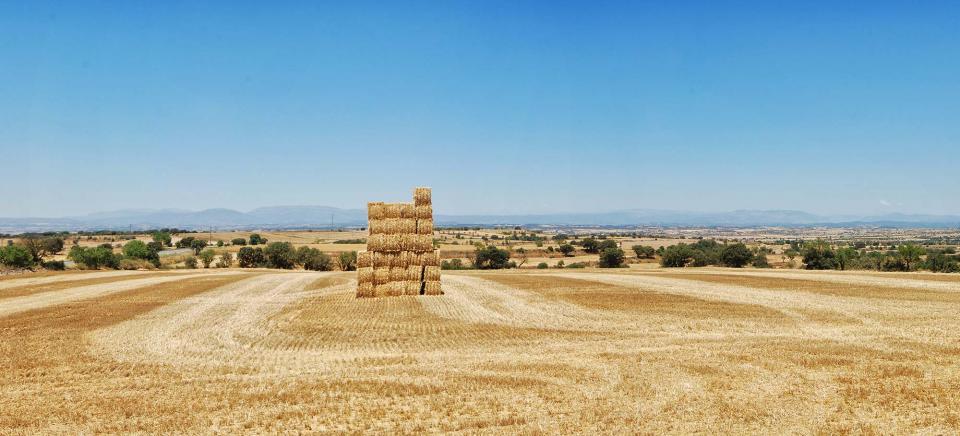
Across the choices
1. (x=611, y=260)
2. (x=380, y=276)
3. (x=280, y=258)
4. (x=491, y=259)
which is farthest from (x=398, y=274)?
(x=491, y=259)

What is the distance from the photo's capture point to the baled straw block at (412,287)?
109 ft

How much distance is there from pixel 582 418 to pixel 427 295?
21.9 meters

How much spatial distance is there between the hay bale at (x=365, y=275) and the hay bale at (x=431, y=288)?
2.76m

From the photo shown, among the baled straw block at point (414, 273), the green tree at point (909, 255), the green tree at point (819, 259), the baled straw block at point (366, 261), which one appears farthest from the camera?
the green tree at point (819, 259)

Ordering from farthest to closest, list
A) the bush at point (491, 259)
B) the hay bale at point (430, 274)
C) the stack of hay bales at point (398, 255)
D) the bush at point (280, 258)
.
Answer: the bush at point (491, 259) < the bush at point (280, 258) < the hay bale at point (430, 274) < the stack of hay bales at point (398, 255)

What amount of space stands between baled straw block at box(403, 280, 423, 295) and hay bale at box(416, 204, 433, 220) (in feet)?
10.8

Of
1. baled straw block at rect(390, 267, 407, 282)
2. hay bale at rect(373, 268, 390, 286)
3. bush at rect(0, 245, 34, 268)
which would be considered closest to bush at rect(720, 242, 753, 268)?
baled straw block at rect(390, 267, 407, 282)

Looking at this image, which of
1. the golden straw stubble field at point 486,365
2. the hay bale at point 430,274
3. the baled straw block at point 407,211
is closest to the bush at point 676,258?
the golden straw stubble field at point 486,365

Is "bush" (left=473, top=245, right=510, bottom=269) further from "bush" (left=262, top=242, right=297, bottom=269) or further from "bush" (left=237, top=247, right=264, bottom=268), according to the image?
"bush" (left=237, top=247, right=264, bottom=268)

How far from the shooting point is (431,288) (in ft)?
109

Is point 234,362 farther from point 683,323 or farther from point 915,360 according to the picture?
point 915,360

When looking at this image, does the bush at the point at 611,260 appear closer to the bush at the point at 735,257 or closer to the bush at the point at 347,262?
the bush at the point at 735,257

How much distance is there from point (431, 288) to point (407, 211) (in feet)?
13.6

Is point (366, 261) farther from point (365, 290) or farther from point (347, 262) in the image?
point (347, 262)
